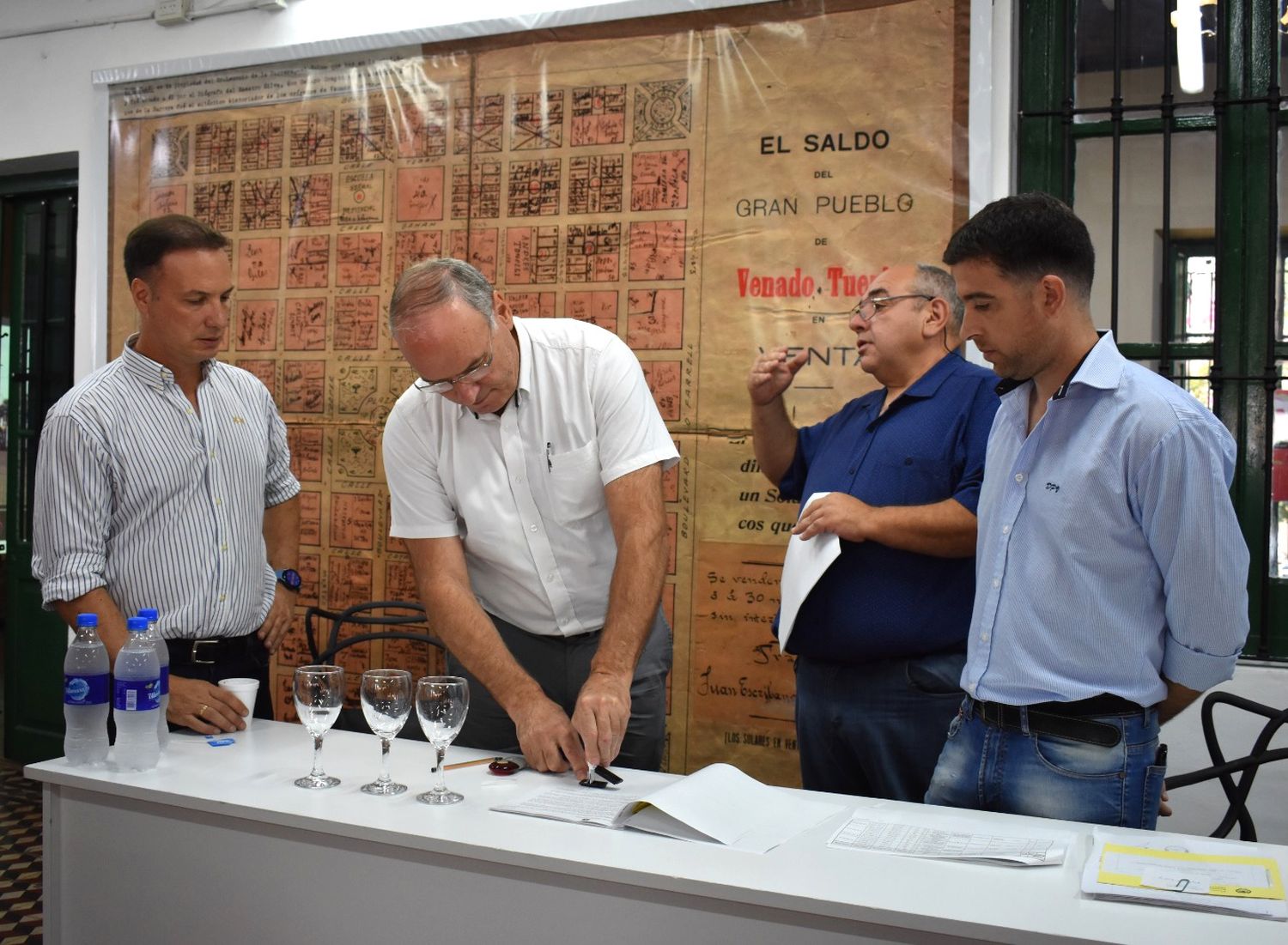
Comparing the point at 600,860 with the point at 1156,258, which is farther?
the point at 1156,258

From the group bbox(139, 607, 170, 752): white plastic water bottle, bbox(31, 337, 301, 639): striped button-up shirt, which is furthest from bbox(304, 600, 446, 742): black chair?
bbox(139, 607, 170, 752): white plastic water bottle

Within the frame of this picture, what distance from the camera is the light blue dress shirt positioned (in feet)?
A: 5.15

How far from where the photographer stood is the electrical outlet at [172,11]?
3707 mm

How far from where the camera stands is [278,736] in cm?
205

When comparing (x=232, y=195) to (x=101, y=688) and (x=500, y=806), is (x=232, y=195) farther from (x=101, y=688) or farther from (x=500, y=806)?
(x=500, y=806)

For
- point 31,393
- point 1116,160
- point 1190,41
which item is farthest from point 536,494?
point 31,393

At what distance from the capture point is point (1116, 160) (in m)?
2.75

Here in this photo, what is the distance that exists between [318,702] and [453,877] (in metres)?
0.40

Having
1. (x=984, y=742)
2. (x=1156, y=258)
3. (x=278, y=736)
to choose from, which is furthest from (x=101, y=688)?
(x=1156, y=258)

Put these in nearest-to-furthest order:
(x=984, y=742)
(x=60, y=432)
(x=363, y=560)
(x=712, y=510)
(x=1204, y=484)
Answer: (x=1204, y=484) < (x=984, y=742) < (x=60, y=432) < (x=712, y=510) < (x=363, y=560)

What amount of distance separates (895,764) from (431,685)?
3.28 feet

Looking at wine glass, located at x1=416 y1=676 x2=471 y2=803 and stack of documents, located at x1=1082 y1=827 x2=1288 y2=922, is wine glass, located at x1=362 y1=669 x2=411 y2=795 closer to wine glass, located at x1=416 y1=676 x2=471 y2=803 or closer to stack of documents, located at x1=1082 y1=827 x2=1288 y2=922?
wine glass, located at x1=416 y1=676 x2=471 y2=803

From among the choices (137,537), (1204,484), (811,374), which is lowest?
(137,537)

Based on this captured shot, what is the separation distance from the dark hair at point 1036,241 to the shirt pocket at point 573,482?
0.85 meters
